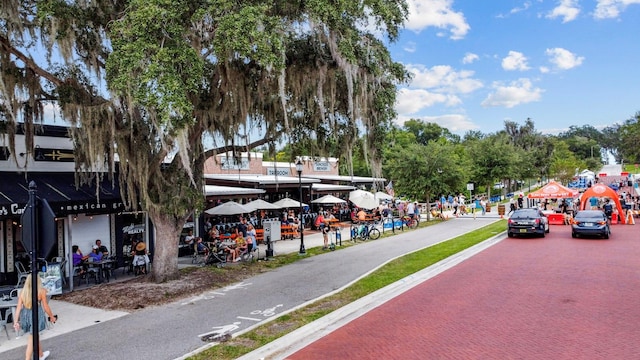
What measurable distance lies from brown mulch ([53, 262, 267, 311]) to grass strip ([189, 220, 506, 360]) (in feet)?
12.3

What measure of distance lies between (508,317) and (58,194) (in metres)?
12.3

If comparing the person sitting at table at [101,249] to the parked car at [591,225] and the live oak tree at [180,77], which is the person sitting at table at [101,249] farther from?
the parked car at [591,225]

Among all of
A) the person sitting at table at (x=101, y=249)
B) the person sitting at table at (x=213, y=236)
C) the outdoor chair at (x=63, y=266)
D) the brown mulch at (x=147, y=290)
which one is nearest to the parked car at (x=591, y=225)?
the brown mulch at (x=147, y=290)

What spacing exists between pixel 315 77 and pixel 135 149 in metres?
5.43

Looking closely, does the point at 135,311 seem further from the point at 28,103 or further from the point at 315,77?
the point at 315,77

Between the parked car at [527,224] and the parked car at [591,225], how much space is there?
1457 mm

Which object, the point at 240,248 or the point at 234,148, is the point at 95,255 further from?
the point at 234,148

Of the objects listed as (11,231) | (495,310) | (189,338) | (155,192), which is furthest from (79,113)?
(495,310)

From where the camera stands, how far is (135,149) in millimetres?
11680

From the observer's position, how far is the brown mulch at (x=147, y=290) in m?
10.9

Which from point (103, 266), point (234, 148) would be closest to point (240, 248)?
point (234, 148)

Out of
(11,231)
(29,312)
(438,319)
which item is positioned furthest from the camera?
(11,231)

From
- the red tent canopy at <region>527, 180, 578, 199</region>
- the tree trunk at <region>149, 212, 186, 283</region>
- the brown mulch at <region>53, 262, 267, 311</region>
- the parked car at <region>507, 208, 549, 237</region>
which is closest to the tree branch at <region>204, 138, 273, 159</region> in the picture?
the tree trunk at <region>149, 212, 186, 283</region>

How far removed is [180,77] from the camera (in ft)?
31.5
